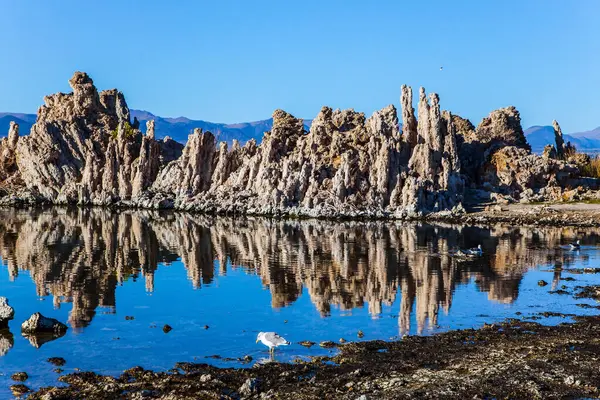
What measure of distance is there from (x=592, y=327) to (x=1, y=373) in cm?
2173

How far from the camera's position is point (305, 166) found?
93.4 meters

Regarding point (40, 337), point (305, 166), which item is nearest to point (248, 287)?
Result: point (40, 337)

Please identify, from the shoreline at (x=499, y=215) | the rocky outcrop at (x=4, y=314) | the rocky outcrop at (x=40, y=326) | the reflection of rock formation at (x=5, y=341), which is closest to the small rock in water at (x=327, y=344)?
→ the rocky outcrop at (x=40, y=326)

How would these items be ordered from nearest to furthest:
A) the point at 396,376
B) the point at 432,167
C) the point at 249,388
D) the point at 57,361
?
the point at 249,388, the point at 396,376, the point at 57,361, the point at 432,167

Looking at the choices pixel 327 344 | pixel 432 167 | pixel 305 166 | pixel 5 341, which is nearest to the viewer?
pixel 327 344

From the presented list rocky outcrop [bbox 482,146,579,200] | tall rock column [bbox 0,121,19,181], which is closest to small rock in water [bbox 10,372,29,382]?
rocky outcrop [bbox 482,146,579,200]

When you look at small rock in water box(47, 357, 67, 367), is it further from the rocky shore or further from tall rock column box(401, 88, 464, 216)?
tall rock column box(401, 88, 464, 216)

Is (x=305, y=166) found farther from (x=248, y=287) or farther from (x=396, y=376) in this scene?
(x=396, y=376)

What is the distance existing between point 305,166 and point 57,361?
72701mm

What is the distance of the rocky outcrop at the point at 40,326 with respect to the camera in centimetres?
2562

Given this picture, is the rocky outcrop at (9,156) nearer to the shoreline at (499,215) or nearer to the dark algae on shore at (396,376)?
the shoreline at (499,215)

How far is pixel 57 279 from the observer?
38.6 meters

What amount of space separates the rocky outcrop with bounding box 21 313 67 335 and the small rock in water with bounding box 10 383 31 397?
6.75m

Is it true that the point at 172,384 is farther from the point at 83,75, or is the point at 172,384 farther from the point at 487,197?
the point at 83,75
